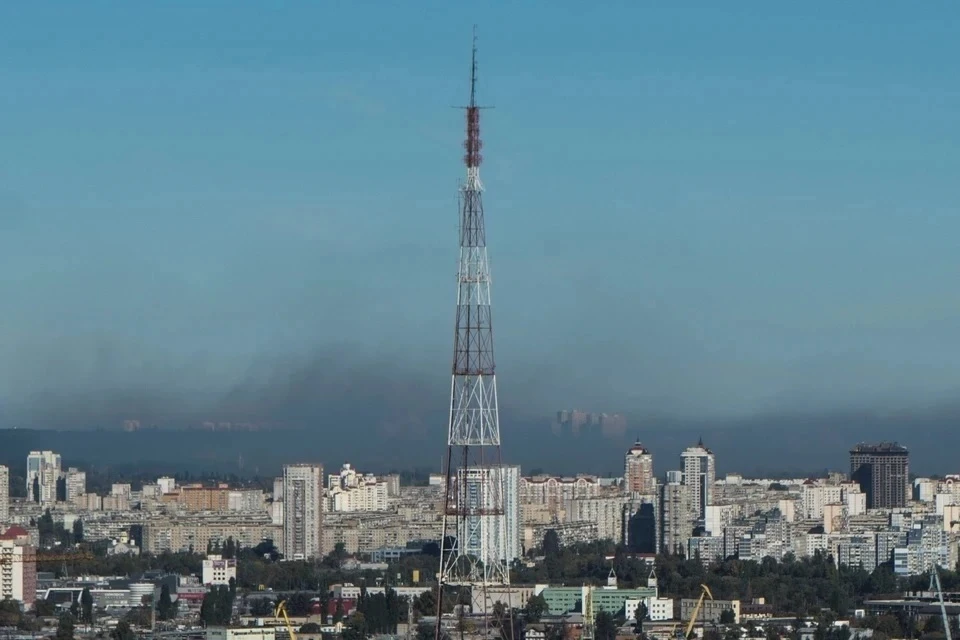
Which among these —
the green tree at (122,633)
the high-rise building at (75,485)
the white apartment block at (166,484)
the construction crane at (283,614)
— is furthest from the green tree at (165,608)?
the white apartment block at (166,484)

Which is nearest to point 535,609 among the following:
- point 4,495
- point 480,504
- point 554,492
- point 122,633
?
point 122,633

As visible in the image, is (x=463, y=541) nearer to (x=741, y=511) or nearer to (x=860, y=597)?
(x=860, y=597)

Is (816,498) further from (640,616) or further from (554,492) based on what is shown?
(640,616)

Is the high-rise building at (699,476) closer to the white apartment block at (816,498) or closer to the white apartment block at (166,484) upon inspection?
the white apartment block at (816,498)

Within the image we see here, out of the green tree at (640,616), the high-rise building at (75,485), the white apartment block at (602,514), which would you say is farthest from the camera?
the high-rise building at (75,485)

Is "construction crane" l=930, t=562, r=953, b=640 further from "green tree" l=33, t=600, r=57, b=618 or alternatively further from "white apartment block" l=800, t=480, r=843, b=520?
"white apartment block" l=800, t=480, r=843, b=520

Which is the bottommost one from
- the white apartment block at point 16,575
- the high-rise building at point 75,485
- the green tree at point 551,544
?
the white apartment block at point 16,575
